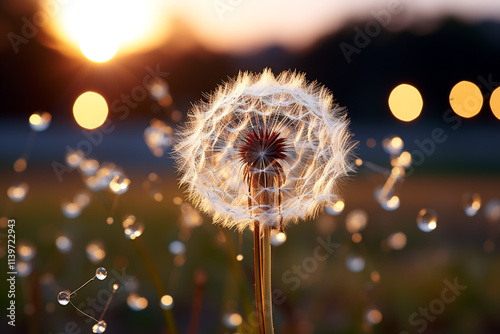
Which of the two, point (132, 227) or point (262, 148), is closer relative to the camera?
point (262, 148)

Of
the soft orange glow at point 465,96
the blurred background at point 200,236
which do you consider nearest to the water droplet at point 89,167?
the blurred background at point 200,236

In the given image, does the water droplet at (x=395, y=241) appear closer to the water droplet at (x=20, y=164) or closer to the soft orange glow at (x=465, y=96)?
the soft orange glow at (x=465, y=96)

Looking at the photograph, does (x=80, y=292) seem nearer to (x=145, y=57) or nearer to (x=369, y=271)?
(x=369, y=271)

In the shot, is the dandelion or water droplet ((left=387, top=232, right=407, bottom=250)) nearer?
the dandelion

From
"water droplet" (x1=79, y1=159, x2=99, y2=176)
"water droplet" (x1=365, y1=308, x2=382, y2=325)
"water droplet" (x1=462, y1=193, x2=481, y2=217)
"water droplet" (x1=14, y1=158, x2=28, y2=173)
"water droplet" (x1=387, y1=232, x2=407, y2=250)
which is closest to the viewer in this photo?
"water droplet" (x1=462, y1=193, x2=481, y2=217)

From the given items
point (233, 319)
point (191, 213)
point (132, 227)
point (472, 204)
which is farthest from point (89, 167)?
point (472, 204)

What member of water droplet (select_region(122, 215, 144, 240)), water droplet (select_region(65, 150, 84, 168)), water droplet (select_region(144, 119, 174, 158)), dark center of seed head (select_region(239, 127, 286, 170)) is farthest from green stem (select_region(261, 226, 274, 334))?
water droplet (select_region(65, 150, 84, 168))

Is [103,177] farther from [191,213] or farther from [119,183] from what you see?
[191,213]

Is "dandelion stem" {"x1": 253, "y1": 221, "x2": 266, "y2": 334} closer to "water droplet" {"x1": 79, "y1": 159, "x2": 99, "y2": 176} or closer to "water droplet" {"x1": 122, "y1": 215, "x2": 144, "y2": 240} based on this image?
"water droplet" {"x1": 122, "y1": 215, "x2": 144, "y2": 240}

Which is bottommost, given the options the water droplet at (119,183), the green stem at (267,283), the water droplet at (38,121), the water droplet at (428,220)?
the green stem at (267,283)
